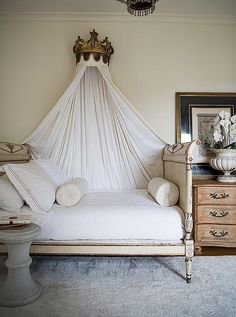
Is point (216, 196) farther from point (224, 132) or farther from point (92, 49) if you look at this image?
point (92, 49)

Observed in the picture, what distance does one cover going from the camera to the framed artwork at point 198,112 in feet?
10.1

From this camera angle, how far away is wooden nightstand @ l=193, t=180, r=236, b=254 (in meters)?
2.50

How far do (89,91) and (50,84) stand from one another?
1.80 ft

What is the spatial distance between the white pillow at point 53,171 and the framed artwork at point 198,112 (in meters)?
1.45

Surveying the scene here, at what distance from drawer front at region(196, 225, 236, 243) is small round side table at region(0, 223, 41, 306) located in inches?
62.3

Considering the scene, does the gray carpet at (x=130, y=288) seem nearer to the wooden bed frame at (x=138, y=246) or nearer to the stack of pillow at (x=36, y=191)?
the wooden bed frame at (x=138, y=246)

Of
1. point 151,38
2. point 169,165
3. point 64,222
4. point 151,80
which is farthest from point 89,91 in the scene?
point 64,222

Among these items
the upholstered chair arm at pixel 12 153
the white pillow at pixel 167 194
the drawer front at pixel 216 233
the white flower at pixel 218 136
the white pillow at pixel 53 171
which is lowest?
the drawer front at pixel 216 233

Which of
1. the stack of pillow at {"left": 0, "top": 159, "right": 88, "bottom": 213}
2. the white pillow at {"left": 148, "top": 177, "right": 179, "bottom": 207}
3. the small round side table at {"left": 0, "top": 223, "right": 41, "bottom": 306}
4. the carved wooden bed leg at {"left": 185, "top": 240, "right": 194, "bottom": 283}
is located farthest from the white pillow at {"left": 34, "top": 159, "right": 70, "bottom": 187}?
the carved wooden bed leg at {"left": 185, "top": 240, "right": 194, "bottom": 283}

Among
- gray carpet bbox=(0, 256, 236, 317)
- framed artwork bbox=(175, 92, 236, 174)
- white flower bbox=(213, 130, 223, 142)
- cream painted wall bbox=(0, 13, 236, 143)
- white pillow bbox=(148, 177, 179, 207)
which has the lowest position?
gray carpet bbox=(0, 256, 236, 317)

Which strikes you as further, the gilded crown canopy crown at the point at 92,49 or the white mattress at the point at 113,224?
the gilded crown canopy crown at the point at 92,49

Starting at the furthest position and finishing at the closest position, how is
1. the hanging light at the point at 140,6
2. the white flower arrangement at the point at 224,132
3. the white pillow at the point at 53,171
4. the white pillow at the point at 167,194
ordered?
the white flower arrangement at the point at 224,132 < the white pillow at the point at 53,171 < the white pillow at the point at 167,194 < the hanging light at the point at 140,6

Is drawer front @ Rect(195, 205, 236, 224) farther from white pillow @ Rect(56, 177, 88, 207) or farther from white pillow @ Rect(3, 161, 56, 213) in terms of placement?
white pillow @ Rect(3, 161, 56, 213)

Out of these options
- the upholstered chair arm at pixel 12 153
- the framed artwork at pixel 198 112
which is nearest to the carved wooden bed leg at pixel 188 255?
the framed artwork at pixel 198 112
